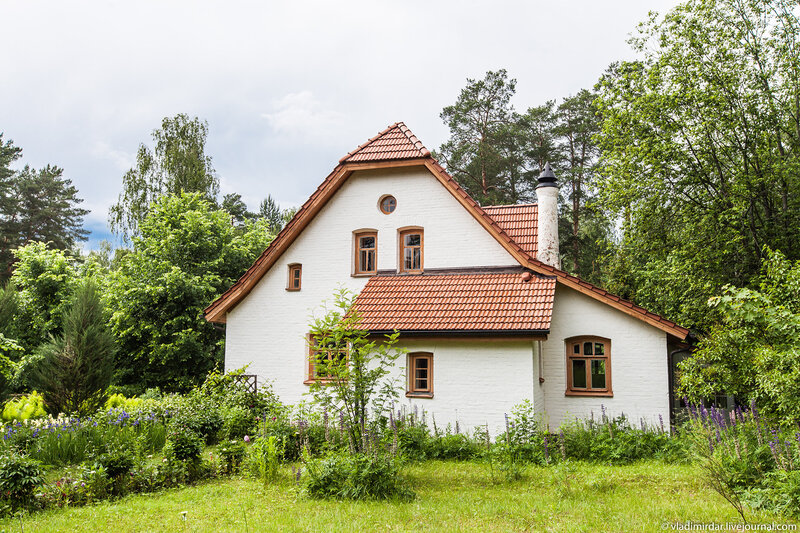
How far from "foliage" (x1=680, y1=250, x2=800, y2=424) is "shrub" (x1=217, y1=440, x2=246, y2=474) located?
27.1 feet

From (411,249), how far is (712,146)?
372 inches

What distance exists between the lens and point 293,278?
1606 cm

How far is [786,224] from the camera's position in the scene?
1641 cm

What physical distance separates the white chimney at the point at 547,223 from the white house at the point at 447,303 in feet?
0.10

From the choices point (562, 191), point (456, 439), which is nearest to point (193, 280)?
point (456, 439)

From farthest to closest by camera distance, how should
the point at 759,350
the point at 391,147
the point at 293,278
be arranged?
the point at 293,278 < the point at 391,147 < the point at 759,350

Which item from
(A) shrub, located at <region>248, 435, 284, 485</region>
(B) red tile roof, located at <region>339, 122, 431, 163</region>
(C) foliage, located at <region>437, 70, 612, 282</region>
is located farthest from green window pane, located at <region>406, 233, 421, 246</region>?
(C) foliage, located at <region>437, 70, 612, 282</region>

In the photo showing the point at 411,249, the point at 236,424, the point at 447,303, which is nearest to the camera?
the point at 236,424

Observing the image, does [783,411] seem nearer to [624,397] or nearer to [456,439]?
[624,397]

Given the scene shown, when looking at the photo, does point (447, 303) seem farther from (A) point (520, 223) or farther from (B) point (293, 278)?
(B) point (293, 278)

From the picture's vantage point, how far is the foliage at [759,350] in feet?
26.8

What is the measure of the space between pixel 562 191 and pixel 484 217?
19.4m

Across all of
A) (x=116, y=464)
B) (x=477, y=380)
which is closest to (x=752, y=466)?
(x=477, y=380)

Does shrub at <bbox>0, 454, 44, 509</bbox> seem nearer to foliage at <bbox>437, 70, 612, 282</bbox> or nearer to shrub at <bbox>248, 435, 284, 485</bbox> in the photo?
shrub at <bbox>248, 435, 284, 485</bbox>
